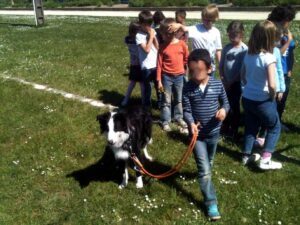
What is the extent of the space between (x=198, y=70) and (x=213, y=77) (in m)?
1.28

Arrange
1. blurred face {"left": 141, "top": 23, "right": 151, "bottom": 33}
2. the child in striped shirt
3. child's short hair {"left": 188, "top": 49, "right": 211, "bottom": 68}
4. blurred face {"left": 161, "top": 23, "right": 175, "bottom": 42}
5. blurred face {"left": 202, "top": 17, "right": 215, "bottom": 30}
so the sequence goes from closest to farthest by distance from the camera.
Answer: child's short hair {"left": 188, "top": 49, "right": 211, "bottom": 68} < the child in striped shirt < blurred face {"left": 161, "top": 23, "right": 175, "bottom": 42} < blurred face {"left": 202, "top": 17, "right": 215, "bottom": 30} < blurred face {"left": 141, "top": 23, "right": 151, "bottom": 33}

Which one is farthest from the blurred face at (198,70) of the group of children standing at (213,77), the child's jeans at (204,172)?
the child's jeans at (204,172)

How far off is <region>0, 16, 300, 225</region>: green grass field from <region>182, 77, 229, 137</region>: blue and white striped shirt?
1.11 metres

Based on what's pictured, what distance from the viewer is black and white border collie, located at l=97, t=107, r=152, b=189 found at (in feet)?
17.7

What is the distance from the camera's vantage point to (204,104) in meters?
5.21

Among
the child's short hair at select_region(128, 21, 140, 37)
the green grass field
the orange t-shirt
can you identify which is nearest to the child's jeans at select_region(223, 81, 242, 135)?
the green grass field

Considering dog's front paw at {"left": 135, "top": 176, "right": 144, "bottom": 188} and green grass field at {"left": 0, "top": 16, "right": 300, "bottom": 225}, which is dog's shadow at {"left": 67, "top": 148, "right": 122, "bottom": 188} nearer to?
green grass field at {"left": 0, "top": 16, "right": 300, "bottom": 225}

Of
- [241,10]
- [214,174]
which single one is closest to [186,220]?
[214,174]

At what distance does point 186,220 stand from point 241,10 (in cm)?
3130

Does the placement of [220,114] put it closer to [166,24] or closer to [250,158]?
[250,158]

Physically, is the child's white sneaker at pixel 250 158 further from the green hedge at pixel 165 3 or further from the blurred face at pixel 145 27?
the green hedge at pixel 165 3

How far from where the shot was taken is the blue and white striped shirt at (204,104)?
5152mm

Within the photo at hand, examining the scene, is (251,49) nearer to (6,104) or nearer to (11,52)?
(6,104)

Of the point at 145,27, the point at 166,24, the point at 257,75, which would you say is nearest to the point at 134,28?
the point at 145,27
